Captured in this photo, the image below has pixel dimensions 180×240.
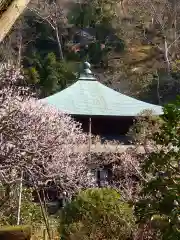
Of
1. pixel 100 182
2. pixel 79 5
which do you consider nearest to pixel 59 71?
pixel 79 5

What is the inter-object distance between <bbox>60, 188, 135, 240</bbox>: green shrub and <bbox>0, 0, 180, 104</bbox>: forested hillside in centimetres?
2314

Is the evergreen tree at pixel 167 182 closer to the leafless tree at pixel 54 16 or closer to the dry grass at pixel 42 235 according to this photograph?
the dry grass at pixel 42 235

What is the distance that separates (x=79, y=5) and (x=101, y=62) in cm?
465

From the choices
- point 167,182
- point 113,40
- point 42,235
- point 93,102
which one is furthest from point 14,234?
point 113,40

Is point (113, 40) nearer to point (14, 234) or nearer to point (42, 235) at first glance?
point (42, 235)

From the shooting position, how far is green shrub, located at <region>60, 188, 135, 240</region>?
727 cm

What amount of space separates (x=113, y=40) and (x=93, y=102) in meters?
16.0

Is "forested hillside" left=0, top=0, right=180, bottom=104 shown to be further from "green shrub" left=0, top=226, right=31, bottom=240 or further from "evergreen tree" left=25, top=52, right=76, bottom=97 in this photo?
"green shrub" left=0, top=226, right=31, bottom=240

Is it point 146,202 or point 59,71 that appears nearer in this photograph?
point 146,202

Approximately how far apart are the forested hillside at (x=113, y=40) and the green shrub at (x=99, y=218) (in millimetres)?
23140

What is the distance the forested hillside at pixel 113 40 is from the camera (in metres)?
31.8

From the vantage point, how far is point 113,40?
34.7 metres

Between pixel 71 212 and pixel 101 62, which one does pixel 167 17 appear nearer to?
pixel 101 62

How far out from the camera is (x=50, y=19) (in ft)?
108
